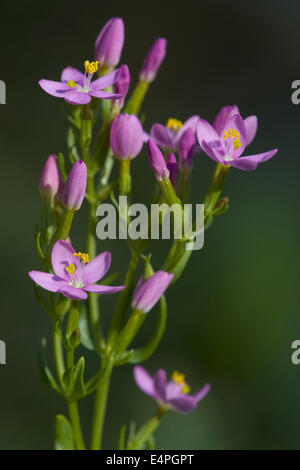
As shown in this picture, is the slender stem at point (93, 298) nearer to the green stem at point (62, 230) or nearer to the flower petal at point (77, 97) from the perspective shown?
the green stem at point (62, 230)

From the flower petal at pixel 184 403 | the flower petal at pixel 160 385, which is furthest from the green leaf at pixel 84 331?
the flower petal at pixel 184 403

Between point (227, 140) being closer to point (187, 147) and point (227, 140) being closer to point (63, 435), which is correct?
point (187, 147)

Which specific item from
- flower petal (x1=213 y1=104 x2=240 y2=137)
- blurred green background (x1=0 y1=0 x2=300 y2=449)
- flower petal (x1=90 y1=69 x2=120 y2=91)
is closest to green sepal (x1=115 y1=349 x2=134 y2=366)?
flower petal (x1=213 y1=104 x2=240 y2=137)

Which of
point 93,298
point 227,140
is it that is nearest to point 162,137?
point 227,140

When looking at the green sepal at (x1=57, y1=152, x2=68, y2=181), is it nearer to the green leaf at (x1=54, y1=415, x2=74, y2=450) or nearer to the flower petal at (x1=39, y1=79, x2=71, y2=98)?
the flower petal at (x1=39, y1=79, x2=71, y2=98)

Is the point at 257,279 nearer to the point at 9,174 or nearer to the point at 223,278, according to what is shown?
the point at 223,278
